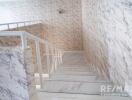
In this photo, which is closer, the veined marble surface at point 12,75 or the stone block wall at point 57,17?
the veined marble surface at point 12,75

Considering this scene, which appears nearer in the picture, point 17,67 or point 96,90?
point 17,67

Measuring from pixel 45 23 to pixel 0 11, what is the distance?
250 centimetres

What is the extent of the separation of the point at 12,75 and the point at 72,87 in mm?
1108

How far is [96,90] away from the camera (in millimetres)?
2750

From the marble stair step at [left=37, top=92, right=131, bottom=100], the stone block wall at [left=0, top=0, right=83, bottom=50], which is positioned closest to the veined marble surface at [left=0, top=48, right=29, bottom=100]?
the marble stair step at [left=37, top=92, right=131, bottom=100]

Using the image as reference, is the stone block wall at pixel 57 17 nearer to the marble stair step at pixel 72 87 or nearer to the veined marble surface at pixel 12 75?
the marble stair step at pixel 72 87

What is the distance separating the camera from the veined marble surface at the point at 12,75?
2.02 m

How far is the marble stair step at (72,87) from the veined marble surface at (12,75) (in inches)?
29.3

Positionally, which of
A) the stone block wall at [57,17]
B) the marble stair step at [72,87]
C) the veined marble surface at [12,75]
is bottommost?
the marble stair step at [72,87]

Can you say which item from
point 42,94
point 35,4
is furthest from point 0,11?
point 42,94

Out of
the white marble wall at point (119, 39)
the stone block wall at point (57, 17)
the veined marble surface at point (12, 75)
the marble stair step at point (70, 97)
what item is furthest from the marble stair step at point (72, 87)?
the stone block wall at point (57, 17)

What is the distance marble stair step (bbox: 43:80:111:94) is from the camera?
275 centimetres

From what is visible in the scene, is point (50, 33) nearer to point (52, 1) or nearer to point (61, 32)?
point (61, 32)

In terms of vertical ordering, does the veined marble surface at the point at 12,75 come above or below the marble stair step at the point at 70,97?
above
